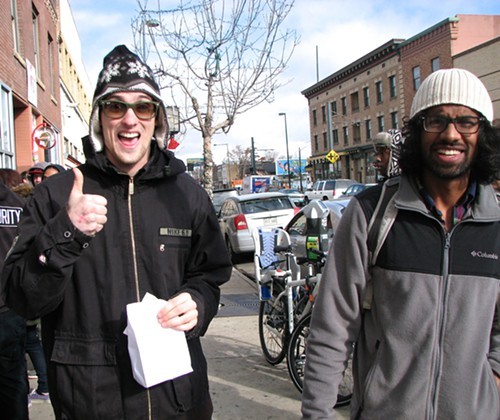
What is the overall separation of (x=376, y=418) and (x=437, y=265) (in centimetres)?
59

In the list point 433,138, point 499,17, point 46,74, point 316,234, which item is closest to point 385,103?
point 499,17

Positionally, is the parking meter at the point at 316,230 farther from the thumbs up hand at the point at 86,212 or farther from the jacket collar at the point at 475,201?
the thumbs up hand at the point at 86,212

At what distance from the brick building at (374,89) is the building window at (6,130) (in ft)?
67.9

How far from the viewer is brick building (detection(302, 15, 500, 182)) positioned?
30734mm

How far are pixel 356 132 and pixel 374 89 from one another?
484 centimetres

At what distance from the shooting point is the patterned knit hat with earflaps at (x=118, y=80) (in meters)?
2.03

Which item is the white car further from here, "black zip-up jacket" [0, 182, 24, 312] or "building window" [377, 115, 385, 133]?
"building window" [377, 115, 385, 133]

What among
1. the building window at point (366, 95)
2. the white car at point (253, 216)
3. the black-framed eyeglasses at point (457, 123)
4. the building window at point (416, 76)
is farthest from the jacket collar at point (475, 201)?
the building window at point (366, 95)

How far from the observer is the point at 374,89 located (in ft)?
130

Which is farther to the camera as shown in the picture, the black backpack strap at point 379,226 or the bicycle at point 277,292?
the bicycle at point 277,292

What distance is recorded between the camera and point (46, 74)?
1510 cm

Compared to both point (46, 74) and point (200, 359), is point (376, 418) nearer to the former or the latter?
point (200, 359)

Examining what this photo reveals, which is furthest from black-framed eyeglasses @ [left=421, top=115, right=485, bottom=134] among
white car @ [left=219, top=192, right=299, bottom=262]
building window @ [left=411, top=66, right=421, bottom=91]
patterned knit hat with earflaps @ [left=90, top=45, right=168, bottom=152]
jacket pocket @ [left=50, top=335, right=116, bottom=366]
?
building window @ [left=411, top=66, right=421, bottom=91]

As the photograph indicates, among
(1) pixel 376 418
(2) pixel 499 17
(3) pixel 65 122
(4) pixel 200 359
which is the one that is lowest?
(1) pixel 376 418
